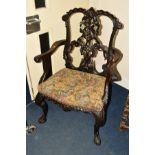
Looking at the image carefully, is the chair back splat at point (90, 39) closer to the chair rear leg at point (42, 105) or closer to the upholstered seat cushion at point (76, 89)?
the upholstered seat cushion at point (76, 89)

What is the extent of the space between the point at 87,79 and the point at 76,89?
0.18m

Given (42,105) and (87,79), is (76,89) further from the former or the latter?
(42,105)

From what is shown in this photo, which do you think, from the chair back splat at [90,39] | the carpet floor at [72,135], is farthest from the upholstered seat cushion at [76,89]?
the carpet floor at [72,135]

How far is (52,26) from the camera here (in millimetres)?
2574

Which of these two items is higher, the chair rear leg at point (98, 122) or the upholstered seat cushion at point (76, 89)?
the upholstered seat cushion at point (76, 89)

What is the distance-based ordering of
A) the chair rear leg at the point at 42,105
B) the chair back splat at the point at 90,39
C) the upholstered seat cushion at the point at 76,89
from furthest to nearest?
1. the chair rear leg at the point at 42,105
2. the chair back splat at the point at 90,39
3. the upholstered seat cushion at the point at 76,89

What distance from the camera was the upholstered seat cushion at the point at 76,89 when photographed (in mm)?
2074

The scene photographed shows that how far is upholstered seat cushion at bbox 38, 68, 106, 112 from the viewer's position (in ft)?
6.81

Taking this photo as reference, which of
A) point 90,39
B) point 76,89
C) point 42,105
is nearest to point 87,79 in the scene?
point 76,89

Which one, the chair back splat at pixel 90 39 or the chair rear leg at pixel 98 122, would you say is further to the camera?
the chair back splat at pixel 90 39

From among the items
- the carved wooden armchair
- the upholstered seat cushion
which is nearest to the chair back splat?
the carved wooden armchair
